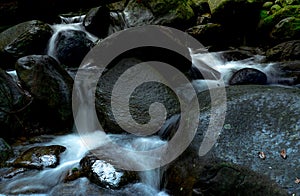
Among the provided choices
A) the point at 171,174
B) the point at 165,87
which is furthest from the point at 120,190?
the point at 165,87

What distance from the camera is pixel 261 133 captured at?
359 centimetres

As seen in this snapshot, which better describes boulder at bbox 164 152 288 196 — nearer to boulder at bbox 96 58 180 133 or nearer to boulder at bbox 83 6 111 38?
boulder at bbox 96 58 180 133

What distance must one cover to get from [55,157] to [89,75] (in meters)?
2.02

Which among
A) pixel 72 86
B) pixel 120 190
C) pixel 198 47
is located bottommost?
pixel 198 47

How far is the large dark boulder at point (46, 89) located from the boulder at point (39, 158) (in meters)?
0.94

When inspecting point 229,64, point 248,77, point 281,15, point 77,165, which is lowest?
point 229,64

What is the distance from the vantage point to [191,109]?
4266 millimetres

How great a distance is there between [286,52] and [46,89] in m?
6.32

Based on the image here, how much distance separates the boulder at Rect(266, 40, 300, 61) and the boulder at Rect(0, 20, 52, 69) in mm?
6103

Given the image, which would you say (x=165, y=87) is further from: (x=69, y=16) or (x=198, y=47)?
(x=69, y=16)

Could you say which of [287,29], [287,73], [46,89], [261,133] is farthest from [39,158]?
[287,29]

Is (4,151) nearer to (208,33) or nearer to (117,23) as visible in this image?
(117,23)

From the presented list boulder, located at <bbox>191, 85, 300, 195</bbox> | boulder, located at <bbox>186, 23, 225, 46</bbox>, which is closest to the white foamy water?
boulder, located at <bbox>186, 23, 225, 46</bbox>

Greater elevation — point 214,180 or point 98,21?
point 98,21
